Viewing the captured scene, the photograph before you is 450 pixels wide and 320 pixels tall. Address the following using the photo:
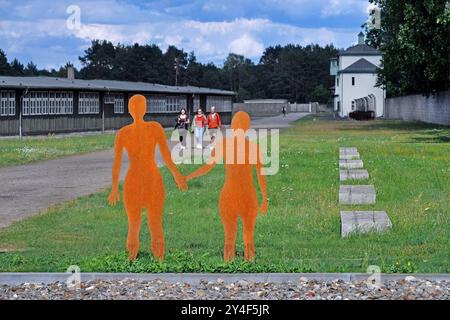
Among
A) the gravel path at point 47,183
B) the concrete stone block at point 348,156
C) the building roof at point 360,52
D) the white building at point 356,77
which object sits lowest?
the gravel path at point 47,183

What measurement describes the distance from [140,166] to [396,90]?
6051 cm

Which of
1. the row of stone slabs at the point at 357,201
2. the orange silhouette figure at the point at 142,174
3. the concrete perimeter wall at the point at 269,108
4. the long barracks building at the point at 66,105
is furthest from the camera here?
the concrete perimeter wall at the point at 269,108

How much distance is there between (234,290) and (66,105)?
46714 mm

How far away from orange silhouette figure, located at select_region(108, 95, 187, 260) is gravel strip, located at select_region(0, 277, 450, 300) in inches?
45.2

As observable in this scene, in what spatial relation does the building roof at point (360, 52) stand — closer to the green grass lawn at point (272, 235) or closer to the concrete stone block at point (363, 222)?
the green grass lawn at point (272, 235)

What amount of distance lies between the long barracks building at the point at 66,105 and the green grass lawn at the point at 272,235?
2889cm

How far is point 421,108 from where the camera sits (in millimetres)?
68750

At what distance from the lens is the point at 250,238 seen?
980 cm

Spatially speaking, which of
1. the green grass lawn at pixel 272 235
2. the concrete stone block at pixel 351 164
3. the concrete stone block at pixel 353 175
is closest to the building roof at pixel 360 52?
the concrete stone block at pixel 351 164

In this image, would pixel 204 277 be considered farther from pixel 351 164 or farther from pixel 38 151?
pixel 38 151

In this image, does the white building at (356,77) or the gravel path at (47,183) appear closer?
the gravel path at (47,183)

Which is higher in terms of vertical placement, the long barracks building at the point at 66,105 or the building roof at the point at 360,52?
the building roof at the point at 360,52

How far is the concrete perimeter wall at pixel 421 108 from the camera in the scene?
57309 mm

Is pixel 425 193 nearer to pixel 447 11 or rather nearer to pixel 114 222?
pixel 114 222
